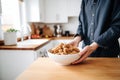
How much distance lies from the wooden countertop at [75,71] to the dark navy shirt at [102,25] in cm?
21

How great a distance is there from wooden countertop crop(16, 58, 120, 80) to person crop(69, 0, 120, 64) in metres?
0.16

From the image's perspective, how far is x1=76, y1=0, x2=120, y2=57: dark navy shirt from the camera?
1319mm

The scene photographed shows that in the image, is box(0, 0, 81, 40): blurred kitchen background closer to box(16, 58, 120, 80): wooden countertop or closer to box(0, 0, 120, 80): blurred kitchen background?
box(0, 0, 120, 80): blurred kitchen background

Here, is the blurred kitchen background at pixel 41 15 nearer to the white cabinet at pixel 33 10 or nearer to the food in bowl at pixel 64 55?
the white cabinet at pixel 33 10

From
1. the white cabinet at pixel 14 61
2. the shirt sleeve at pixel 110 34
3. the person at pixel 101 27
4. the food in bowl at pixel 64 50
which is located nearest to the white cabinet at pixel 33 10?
the white cabinet at pixel 14 61

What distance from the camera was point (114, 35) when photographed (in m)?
1.31

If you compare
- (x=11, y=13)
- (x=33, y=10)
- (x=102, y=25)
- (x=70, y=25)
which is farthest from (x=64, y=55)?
(x=70, y=25)

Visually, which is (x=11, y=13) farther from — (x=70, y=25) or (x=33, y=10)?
(x=70, y=25)

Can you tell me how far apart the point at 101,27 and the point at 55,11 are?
8.87ft

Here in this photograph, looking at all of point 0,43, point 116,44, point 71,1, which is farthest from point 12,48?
point 71,1

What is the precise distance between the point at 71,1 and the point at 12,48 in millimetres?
2173

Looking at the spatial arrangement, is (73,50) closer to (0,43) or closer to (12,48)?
(12,48)

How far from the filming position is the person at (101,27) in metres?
1.32

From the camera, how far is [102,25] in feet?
4.75
